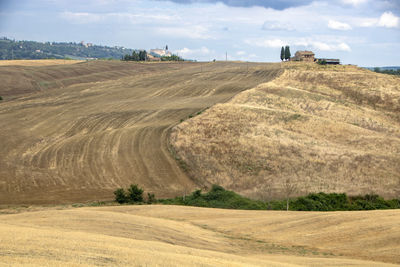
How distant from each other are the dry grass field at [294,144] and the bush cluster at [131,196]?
24.7ft

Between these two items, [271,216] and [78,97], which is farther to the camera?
[78,97]

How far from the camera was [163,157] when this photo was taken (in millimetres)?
45156

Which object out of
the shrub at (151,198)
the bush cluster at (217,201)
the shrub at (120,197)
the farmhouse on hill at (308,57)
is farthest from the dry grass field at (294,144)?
the farmhouse on hill at (308,57)

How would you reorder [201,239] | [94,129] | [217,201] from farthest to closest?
[94,129] < [217,201] < [201,239]

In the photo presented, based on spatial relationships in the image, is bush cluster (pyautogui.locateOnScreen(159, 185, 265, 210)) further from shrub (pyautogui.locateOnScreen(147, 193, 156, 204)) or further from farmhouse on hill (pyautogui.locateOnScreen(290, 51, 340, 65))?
farmhouse on hill (pyautogui.locateOnScreen(290, 51, 340, 65))

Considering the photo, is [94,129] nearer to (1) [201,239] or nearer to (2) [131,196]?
(2) [131,196]

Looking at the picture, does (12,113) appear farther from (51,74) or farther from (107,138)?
(51,74)

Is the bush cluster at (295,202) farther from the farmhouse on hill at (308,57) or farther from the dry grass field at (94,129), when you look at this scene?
the farmhouse on hill at (308,57)

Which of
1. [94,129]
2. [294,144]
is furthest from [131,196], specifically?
[94,129]

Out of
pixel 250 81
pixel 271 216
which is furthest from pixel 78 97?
pixel 271 216

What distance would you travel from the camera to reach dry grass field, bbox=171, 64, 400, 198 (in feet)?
134

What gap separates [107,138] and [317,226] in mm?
32488

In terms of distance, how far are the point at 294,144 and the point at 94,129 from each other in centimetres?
2463

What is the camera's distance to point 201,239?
20.3 metres
